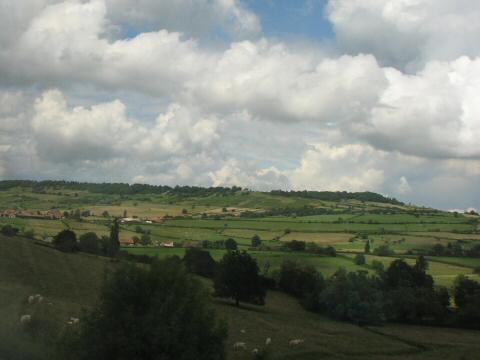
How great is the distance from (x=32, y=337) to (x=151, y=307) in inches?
336

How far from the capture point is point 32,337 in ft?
83.3

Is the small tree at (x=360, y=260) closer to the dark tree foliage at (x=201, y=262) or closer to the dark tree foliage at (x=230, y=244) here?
the dark tree foliage at (x=230, y=244)

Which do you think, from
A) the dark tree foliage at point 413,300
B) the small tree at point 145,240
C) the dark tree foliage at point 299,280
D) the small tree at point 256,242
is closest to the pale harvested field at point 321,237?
the small tree at point 256,242

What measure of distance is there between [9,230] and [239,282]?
92.9 feet

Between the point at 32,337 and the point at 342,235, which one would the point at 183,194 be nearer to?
the point at 342,235

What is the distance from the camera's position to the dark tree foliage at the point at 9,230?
58875 millimetres

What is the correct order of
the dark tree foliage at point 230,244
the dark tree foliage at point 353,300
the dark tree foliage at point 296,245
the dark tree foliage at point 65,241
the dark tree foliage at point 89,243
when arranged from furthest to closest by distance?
the dark tree foliage at point 296,245 < the dark tree foliage at point 230,244 < the dark tree foliage at point 89,243 < the dark tree foliage at point 65,241 < the dark tree foliage at point 353,300

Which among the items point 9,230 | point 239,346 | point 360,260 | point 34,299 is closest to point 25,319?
point 34,299

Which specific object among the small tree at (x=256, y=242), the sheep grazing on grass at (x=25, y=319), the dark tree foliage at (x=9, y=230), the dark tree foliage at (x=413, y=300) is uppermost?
the dark tree foliage at (x=9, y=230)

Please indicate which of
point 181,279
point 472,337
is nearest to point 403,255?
point 472,337

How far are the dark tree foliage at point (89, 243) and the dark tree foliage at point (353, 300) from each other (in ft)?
105

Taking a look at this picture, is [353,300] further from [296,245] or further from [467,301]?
[296,245]

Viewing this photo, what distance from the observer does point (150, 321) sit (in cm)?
2022

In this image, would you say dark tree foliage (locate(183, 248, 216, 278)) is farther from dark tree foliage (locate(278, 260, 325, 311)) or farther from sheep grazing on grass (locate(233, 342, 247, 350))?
sheep grazing on grass (locate(233, 342, 247, 350))
